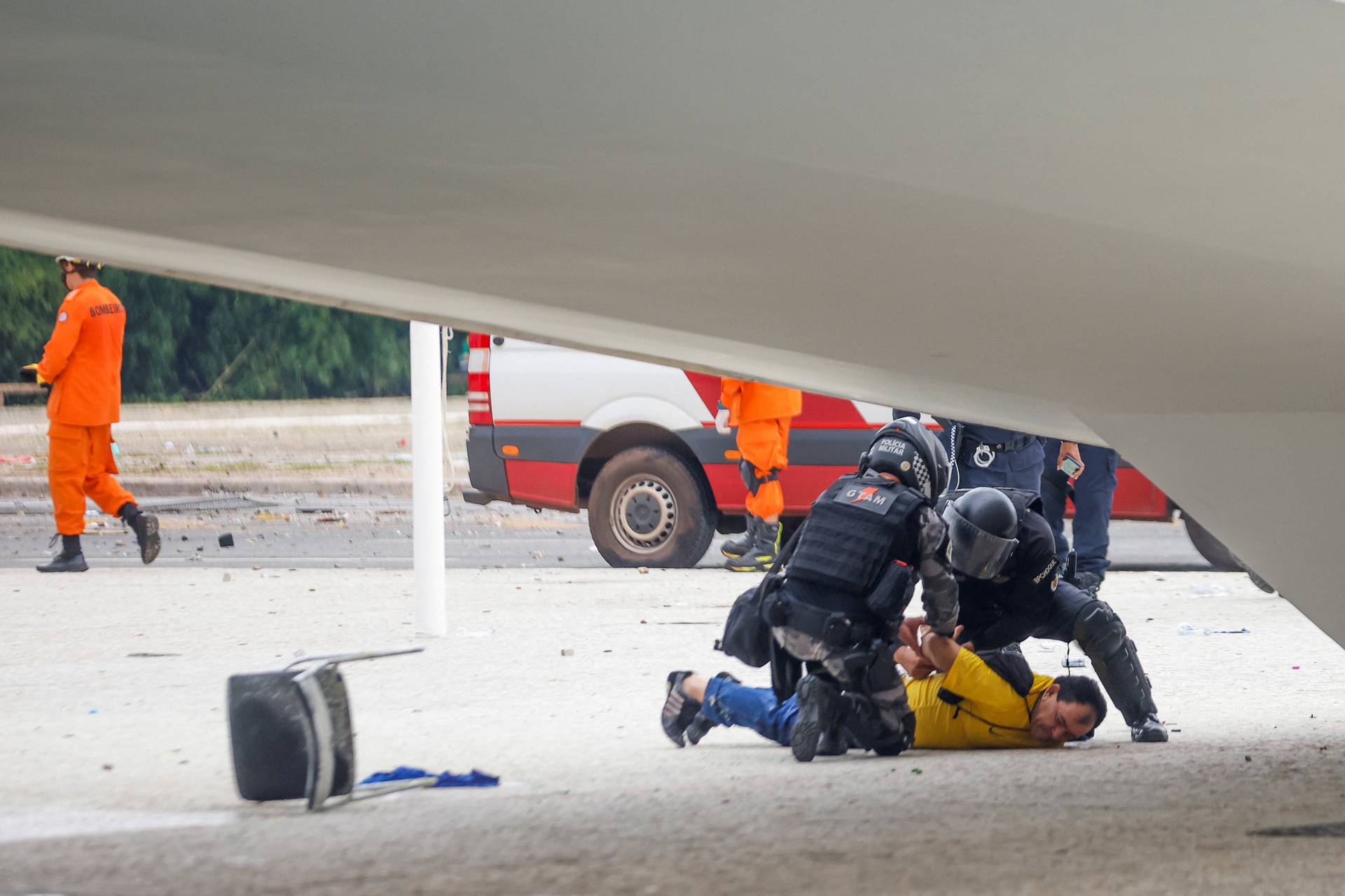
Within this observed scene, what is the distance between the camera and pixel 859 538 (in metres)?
4.44

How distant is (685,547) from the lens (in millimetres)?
9859

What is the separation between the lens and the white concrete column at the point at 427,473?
6.50m

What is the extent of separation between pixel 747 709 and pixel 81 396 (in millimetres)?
5496

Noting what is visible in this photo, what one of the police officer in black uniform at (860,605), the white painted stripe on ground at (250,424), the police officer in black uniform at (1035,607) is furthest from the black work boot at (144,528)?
the white painted stripe on ground at (250,424)

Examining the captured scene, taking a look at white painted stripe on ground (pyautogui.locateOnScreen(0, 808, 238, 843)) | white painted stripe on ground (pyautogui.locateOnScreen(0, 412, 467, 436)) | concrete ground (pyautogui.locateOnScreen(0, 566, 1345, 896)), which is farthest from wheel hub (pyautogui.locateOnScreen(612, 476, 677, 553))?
white painted stripe on ground (pyautogui.locateOnScreen(0, 412, 467, 436))

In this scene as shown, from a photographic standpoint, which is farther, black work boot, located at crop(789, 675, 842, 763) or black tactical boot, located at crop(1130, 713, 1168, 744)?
black tactical boot, located at crop(1130, 713, 1168, 744)

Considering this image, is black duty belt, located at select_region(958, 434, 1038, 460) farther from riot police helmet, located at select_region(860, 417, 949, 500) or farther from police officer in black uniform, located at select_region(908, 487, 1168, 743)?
riot police helmet, located at select_region(860, 417, 949, 500)

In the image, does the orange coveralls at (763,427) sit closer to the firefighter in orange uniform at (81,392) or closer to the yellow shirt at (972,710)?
the firefighter in orange uniform at (81,392)

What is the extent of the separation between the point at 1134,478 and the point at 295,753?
22.6ft

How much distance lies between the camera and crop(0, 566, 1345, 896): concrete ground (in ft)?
10.3

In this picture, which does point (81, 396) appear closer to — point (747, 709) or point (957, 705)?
point (747, 709)

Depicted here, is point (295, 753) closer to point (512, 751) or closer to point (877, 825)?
point (512, 751)

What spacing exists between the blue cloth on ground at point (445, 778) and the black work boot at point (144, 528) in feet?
17.6

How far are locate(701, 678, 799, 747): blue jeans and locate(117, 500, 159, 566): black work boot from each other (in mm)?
5300
